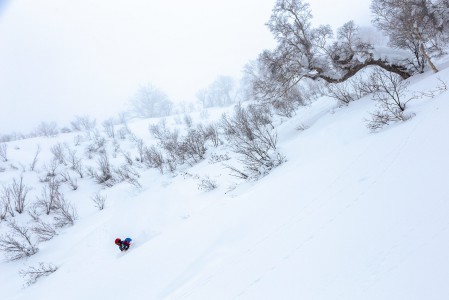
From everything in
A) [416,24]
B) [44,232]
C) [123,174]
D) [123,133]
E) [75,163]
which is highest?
[123,133]

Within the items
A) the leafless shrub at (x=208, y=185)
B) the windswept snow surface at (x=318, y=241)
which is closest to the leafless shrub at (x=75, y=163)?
the windswept snow surface at (x=318, y=241)

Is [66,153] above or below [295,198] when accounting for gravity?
above

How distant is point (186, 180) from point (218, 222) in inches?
298

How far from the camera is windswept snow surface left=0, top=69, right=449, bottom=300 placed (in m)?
2.56

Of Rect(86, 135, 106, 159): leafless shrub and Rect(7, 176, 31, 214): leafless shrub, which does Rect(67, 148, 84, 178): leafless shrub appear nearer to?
Rect(86, 135, 106, 159): leafless shrub

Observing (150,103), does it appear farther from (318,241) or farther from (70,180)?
(318,241)

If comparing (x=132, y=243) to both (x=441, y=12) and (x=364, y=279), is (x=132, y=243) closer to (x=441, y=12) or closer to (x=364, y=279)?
(x=364, y=279)

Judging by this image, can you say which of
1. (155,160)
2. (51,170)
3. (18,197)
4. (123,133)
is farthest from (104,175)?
(123,133)

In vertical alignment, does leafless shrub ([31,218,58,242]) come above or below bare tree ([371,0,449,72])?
below

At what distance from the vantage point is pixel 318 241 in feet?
11.4

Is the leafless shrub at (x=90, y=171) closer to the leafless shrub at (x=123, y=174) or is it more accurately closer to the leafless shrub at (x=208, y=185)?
the leafless shrub at (x=123, y=174)

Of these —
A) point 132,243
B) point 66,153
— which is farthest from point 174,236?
point 66,153

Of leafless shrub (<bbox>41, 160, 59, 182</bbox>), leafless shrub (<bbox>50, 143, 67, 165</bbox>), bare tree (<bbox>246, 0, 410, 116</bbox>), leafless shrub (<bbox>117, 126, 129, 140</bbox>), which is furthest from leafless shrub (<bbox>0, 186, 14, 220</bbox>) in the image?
bare tree (<bbox>246, 0, 410, 116</bbox>)

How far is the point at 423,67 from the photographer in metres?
14.2
